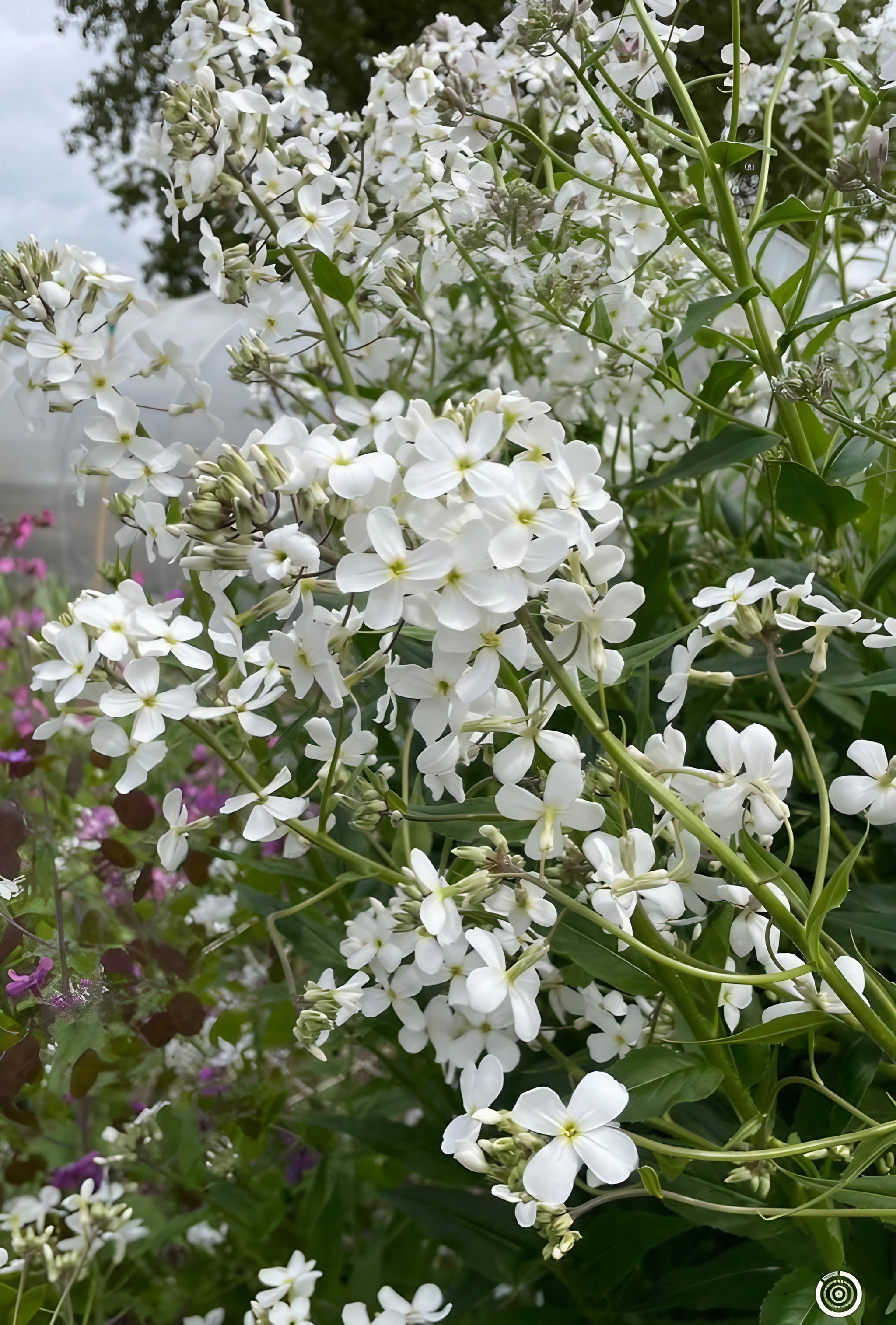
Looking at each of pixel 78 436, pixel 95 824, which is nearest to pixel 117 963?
pixel 95 824

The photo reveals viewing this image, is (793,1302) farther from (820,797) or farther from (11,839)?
(11,839)

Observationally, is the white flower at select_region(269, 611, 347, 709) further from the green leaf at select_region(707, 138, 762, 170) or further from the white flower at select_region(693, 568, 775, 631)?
the green leaf at select_region(707, 138, 762, 170)

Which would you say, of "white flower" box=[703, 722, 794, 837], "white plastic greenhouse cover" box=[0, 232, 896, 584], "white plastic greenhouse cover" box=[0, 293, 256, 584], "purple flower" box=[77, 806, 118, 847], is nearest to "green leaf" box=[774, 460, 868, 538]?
"white flower" box=[703, 722, 794, 837]

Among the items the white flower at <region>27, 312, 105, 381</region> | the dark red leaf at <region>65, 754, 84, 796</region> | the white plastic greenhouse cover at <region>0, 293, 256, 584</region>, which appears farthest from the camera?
the white plastic greenhouse cover at <region>0, 293, 256, 584</region>

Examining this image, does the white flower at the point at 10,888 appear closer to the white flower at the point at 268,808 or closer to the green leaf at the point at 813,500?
the white flower at the point at 268,808

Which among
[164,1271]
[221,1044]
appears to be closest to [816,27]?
[221,1044]

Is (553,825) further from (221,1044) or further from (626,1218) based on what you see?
(221,1044)

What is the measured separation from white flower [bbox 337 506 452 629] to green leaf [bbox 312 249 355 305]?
329 mm

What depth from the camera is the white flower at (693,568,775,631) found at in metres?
0.43

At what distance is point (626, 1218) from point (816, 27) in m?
0.79

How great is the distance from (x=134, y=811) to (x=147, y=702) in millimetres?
352

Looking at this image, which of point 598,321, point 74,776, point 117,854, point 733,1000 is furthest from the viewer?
point 74,776

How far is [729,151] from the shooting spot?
53 cm

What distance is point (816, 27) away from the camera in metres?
0.70
